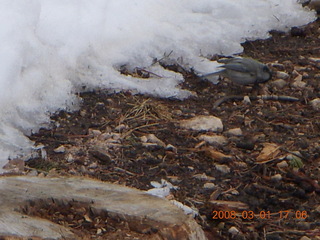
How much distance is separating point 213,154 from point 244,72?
107cm

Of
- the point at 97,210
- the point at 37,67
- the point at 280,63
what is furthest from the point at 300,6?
the point at 97,210

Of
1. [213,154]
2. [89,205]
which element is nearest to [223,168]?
[213,154]

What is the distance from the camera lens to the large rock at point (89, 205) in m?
2.09

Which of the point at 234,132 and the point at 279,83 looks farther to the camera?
the point at 279,83

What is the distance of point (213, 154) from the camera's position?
343 cm

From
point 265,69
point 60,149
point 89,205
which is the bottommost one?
point 60,149

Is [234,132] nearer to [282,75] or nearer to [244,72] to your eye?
[244,72]

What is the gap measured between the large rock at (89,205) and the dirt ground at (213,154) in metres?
0.13

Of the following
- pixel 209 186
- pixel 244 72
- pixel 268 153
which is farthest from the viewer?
pixel 244 72

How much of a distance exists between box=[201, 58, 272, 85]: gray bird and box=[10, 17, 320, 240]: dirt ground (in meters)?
0.10

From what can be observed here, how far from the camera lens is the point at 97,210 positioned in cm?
226

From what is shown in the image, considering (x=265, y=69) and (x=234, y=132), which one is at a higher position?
(x=265, y=69)

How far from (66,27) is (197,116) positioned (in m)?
1.08

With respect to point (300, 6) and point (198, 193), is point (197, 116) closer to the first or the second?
point (198, 193)
